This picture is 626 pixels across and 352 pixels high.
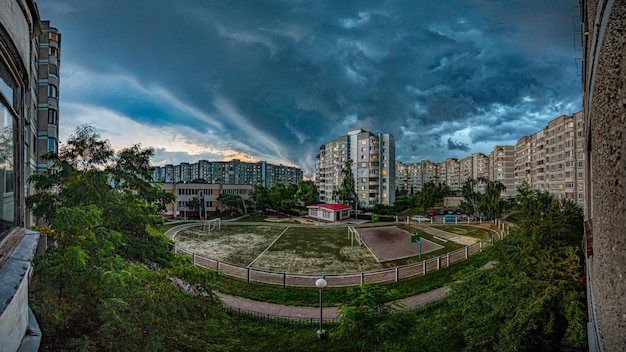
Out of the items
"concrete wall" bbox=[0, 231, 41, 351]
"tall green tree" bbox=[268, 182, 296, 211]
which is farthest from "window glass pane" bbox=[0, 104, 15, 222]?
"tall green tree" bbox=[268, 182, 296, 211]

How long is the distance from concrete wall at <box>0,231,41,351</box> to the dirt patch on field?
19.4m

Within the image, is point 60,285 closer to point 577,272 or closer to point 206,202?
point 577,272

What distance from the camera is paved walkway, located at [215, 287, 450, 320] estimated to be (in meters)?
11.7

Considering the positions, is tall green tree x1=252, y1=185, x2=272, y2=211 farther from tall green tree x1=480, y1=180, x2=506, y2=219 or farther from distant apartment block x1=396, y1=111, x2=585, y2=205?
distant apartment block x1=396, y1=111, x2=585, y2=205

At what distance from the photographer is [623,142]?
2.10 metres

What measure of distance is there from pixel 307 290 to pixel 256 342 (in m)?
4.71

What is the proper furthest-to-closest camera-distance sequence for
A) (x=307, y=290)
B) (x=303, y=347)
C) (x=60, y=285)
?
1. (x=307, y=290)
2. (x=303, y=347)
3. (x=60, y=285)

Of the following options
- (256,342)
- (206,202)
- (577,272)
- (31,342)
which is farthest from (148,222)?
(206,202)

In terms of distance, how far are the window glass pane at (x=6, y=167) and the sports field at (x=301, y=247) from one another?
1581 cm

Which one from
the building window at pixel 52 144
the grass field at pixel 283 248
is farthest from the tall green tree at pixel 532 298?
the building window at pixel 52 144

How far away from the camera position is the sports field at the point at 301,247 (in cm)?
1898

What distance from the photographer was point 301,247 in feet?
78.5

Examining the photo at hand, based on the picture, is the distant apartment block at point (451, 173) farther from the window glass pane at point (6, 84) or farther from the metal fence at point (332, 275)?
the window glass pane at point (6, 84)

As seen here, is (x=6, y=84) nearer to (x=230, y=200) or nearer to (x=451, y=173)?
(x=230, y=200)
